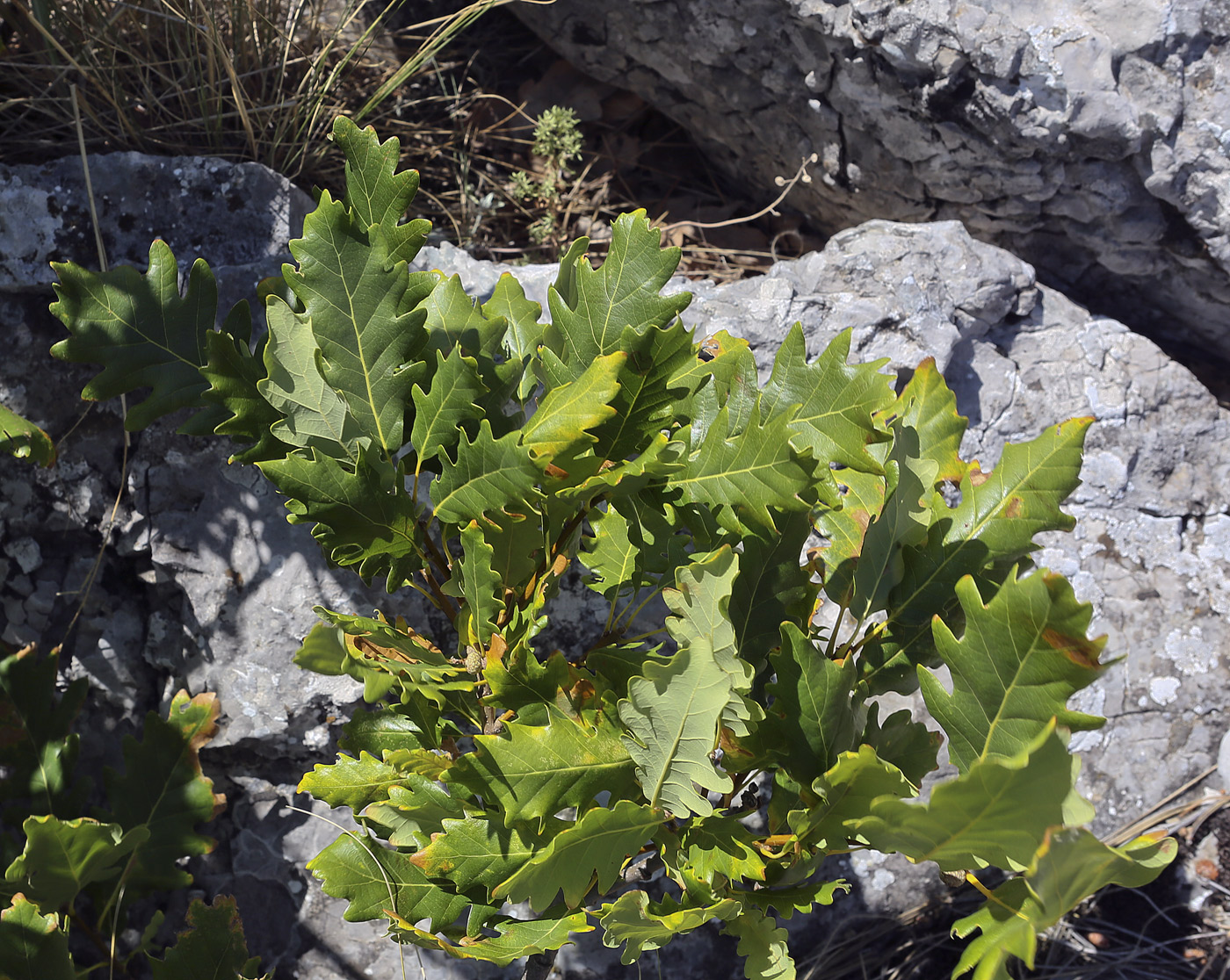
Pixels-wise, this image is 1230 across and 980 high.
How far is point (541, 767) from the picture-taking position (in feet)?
2.94

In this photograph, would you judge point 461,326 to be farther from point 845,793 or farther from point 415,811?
point 845,793

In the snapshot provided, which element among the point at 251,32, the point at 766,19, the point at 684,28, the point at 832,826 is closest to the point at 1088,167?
the point at 766,19

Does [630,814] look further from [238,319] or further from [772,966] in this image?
[238,319]

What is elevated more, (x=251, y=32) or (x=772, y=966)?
(x=251, y=32)

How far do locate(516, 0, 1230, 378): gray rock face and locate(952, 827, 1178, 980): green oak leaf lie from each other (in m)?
1.40

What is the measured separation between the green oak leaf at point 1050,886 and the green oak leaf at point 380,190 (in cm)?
90

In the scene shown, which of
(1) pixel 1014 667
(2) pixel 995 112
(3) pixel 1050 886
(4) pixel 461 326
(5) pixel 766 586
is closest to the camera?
(3) pixel 1050 886

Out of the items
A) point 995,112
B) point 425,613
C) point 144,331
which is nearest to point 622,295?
point 144,331

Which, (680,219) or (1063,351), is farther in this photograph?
(680,219)

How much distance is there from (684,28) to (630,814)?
1679 mm

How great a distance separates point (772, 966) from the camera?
0.98 m

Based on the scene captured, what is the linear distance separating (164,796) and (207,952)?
0.27 metres

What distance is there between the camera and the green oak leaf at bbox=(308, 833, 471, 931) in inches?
41.9

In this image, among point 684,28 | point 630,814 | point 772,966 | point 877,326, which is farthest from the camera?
point 684,28
